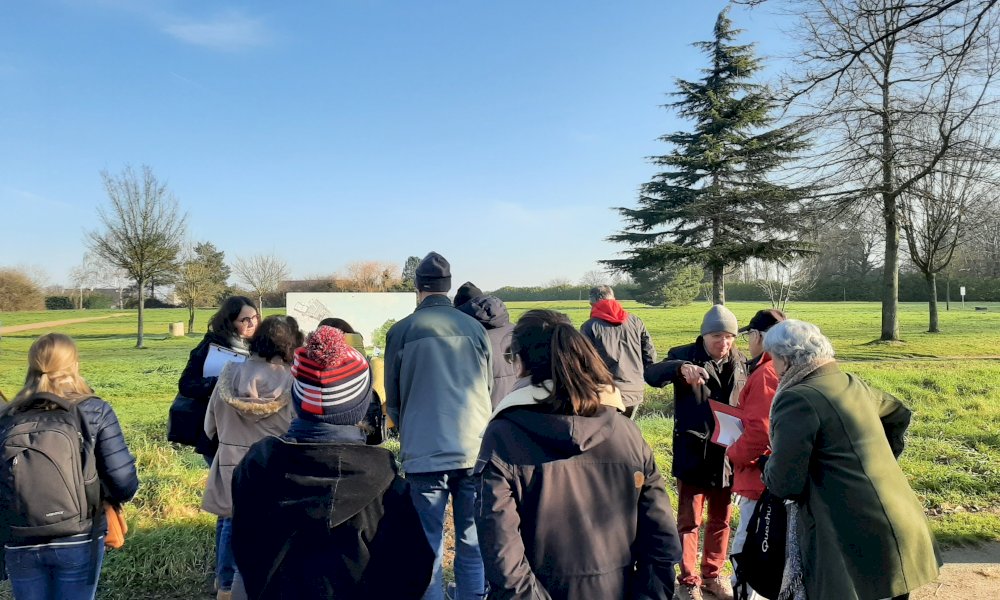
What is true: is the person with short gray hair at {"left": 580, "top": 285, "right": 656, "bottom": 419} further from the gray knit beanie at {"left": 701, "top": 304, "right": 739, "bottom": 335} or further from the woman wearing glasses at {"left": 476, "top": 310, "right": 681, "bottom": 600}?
the woman wearing glasses at {"left": 476, "top": 310, "right": 681, "bottom": 600}

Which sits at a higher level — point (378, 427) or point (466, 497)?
point (378, 427)

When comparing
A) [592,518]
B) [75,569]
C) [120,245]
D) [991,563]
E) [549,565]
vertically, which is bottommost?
[991,563]

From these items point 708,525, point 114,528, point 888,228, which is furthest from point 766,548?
point 888,228

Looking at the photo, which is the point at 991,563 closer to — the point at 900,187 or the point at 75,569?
the point at 75,569

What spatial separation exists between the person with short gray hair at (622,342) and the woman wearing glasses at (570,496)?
3.06 metres

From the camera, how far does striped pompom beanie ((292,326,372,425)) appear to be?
1.99 m

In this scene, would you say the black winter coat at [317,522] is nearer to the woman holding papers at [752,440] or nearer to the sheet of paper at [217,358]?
the sheet of paper at [217,358]

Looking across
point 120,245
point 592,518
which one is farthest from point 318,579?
point 120,245

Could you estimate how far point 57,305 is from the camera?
51156mm

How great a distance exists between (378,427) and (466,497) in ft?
2.54

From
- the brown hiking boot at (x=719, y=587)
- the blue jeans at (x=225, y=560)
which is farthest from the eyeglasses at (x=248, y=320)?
the brown hiking boot at (x=719, y=587)

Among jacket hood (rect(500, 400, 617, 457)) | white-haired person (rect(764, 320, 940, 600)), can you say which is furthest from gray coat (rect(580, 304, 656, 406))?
jacket hood (rect(500, 400, 617, 457))

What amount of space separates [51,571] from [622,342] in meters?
4.22

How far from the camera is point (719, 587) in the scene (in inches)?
160
